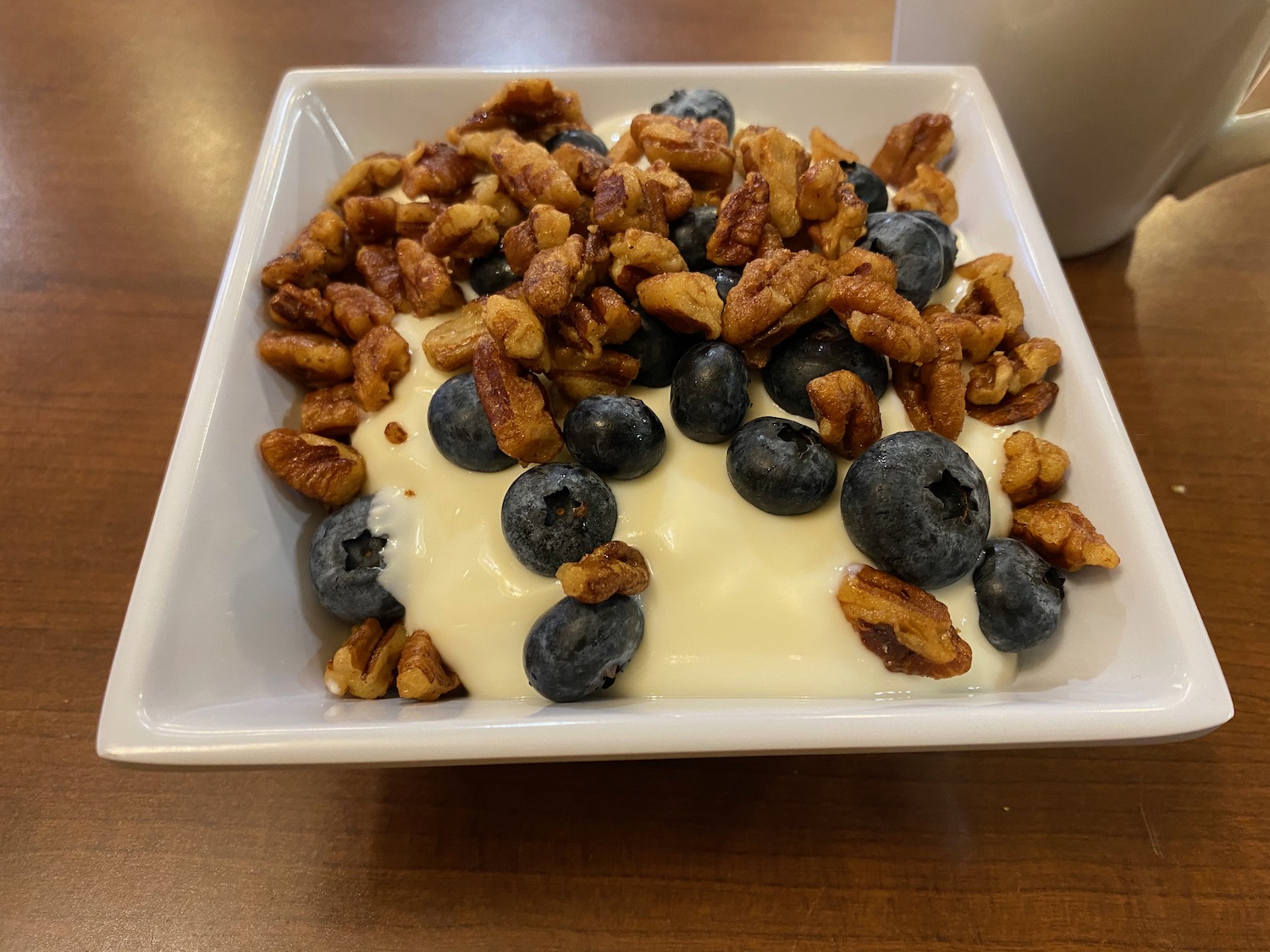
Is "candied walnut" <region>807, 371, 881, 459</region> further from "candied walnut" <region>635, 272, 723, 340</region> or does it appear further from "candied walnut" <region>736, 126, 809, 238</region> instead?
"candied walnut" <region>736, 126, 809, 238</region>

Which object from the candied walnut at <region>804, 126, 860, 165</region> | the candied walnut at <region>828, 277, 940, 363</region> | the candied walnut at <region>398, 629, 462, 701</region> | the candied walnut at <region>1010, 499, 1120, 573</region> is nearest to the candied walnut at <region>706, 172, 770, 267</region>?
the candied walnut at <region>828, 277, 940, 363</region>

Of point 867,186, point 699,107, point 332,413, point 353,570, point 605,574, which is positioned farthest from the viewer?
point 699,107

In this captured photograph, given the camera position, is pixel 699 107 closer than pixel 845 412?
No

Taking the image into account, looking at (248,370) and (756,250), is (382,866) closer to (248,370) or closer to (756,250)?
(248,370)

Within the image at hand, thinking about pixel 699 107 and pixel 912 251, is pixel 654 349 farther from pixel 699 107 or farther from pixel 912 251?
pixel 699 107

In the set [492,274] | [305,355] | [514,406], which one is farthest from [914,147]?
[305,355]

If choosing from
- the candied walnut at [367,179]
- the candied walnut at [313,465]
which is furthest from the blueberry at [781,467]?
the candied walnut at [367,179]

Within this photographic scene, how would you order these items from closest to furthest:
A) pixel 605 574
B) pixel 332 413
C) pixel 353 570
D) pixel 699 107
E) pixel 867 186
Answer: pixel 605 574 < pixel 353 570 < pixel 332 413 < pixel 867 186 < pixel 699 107
